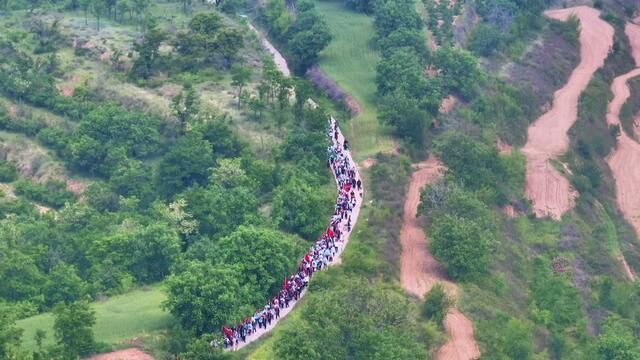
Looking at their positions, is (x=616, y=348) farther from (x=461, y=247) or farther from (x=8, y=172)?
(x=8, y=172)

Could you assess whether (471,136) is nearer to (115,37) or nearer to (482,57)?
(482,57)

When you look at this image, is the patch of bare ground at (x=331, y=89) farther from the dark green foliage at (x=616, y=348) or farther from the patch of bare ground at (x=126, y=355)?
the patch of bare ground at (x=126, y=355)

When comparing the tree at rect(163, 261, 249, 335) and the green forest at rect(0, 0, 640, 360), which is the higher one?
the tree at rect(163, 261, 249, 335)

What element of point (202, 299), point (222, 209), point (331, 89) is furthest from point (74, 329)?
point (331, 89)

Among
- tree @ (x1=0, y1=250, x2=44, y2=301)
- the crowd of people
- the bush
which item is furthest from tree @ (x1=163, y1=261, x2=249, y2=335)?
the bush

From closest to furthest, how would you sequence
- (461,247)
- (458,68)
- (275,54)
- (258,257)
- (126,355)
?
(126,355), (258,257), (461,247), (458,68), (275,54)

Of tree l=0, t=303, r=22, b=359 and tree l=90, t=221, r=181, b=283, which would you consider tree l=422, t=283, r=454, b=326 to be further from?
tree l=0, t=303, r=22, b=359

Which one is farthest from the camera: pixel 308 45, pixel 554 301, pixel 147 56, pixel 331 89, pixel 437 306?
pixel 308 45
